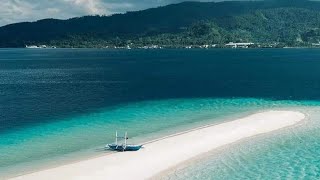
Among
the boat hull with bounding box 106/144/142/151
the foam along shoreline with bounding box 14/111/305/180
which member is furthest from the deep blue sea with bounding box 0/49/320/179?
the foam along shoreline with bounding box 14/111/305/180

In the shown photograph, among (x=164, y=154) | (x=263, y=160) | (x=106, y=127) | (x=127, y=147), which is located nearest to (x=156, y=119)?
(x=106, y=127)

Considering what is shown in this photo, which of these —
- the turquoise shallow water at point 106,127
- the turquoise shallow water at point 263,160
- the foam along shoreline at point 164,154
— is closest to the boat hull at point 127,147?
the foam along shoreline at point 164,154

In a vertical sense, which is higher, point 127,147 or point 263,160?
point 127,147

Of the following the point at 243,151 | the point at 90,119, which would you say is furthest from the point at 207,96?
the point at 243,151

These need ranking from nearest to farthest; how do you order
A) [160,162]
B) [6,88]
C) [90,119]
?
[160,162], [90,119], [6,88]

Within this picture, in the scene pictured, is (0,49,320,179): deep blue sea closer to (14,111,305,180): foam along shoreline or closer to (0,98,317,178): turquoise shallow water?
(0,98,317,178): turquoise shallow water

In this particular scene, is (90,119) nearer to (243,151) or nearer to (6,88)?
(243,151)

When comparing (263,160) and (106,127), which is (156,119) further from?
(263,160)

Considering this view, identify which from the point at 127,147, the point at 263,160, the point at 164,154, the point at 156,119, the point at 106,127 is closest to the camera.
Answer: the point at 263,160
